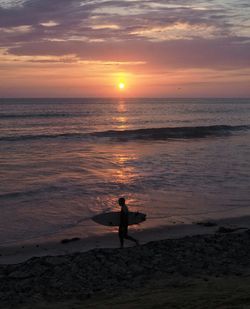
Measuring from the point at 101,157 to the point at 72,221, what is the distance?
51.5 ft

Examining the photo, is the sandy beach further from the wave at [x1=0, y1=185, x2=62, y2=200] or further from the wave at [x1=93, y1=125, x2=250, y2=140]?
the wave at [x1=93, y1=125, x2=250, y2=140]

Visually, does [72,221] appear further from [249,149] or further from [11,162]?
[249,149]

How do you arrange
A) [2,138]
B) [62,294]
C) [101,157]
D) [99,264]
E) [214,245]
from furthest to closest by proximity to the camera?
[2,138], [101,157], [214,245], [99,264], [62,294]

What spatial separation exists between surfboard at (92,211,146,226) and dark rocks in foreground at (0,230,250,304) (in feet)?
8.85

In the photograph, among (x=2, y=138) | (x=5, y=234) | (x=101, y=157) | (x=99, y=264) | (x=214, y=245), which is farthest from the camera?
(x=2, y=138)

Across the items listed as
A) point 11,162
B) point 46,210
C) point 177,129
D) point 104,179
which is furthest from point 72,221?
point 177,129

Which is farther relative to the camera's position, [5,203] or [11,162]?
[11,162]

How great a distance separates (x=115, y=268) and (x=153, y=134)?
39.2 metres

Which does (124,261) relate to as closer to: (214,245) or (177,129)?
(214,245)

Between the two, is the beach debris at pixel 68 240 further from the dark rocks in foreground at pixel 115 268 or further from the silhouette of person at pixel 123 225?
the dark rocks in foreground at pixel 115 268

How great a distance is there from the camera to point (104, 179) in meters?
21.9

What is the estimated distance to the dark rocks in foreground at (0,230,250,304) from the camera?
9164 millimetres

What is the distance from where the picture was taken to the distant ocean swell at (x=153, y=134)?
43531mm

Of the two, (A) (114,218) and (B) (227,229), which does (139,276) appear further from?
(A) (114,218)
